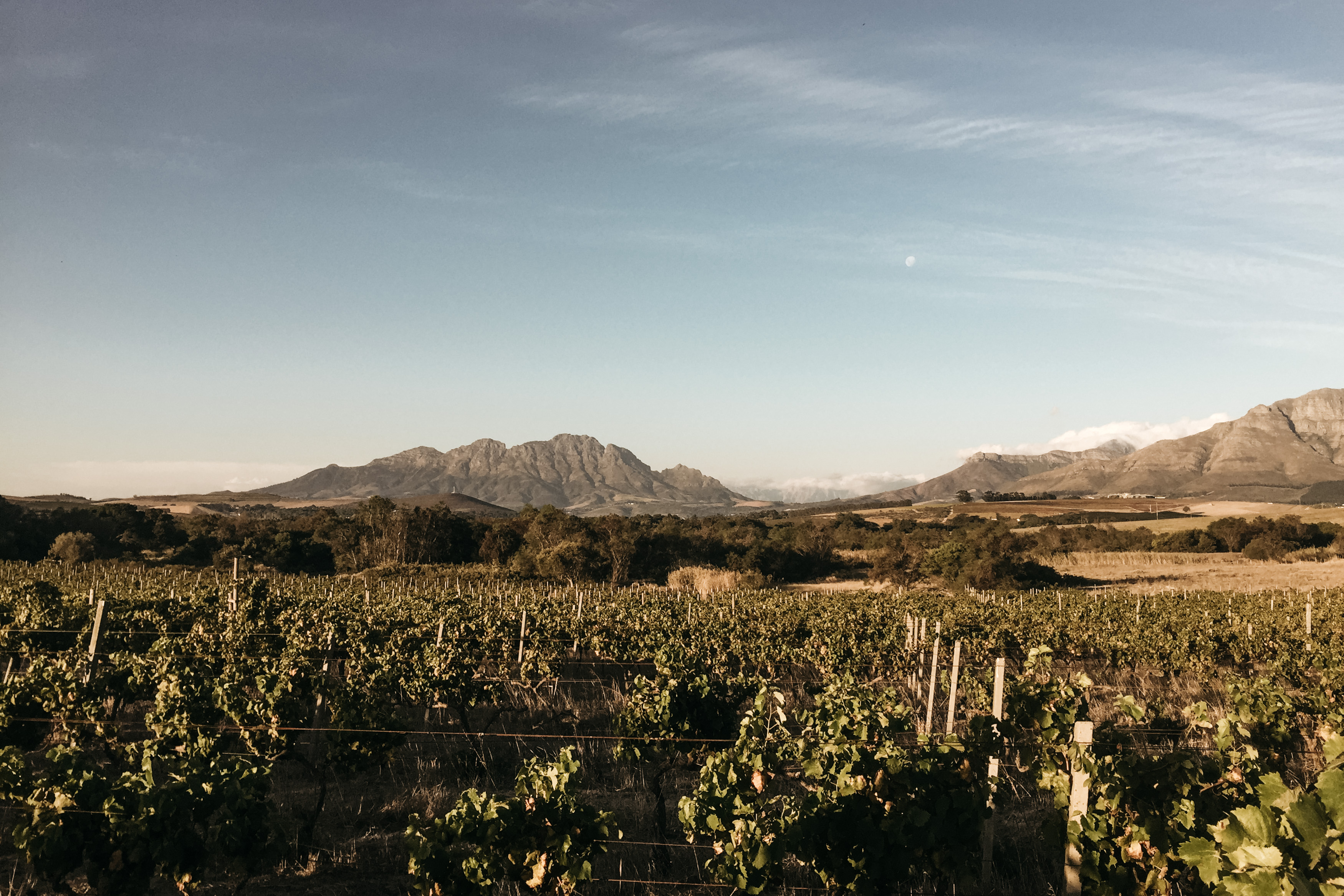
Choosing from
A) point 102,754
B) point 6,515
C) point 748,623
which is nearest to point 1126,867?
point 102,754

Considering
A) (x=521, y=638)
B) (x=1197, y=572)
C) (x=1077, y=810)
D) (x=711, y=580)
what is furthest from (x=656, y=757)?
(x=1197, y=572)

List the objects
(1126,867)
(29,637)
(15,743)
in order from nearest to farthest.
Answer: (1126,867) → (15,743) → (29,637)

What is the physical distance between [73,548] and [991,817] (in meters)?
53.5

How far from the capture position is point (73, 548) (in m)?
45.1

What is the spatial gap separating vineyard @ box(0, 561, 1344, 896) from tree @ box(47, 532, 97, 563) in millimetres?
30631

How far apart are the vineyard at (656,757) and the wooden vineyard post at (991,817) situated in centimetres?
3

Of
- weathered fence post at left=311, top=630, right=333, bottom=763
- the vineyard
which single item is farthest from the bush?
weathered fence post at left=311, top=630, right=333, bottom=763

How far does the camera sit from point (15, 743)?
941 centimetres

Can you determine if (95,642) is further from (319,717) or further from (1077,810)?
(1077,810)

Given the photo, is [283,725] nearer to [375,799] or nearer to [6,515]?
[375,799]

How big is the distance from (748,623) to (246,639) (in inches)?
436

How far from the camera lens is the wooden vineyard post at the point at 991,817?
19.1 feet

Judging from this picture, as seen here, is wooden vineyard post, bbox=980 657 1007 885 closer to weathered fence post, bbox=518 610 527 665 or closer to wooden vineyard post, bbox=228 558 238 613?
weathered fence post, bbox=518 610 527 665

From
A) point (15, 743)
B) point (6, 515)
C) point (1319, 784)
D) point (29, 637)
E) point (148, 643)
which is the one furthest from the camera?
point (6, 515)
